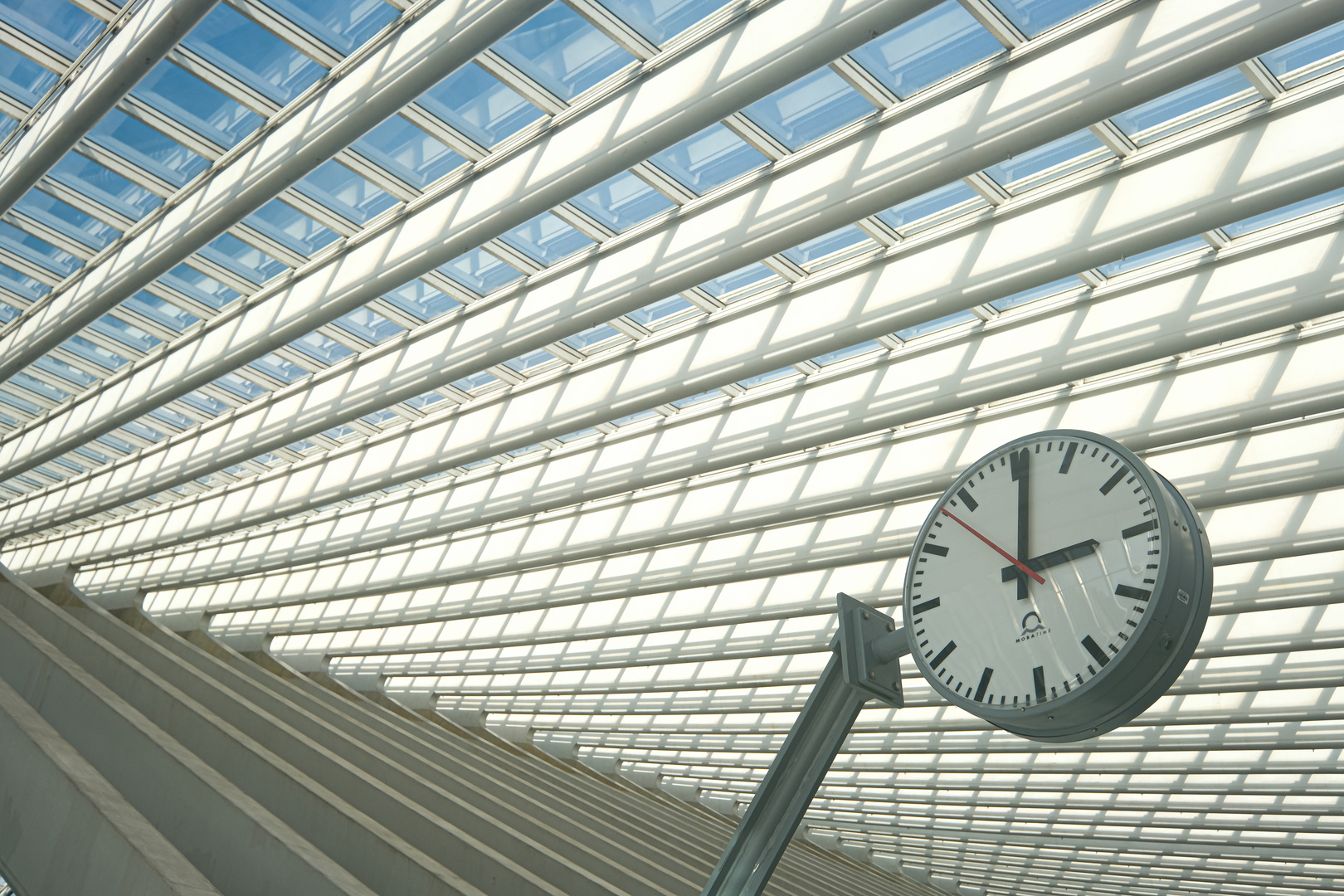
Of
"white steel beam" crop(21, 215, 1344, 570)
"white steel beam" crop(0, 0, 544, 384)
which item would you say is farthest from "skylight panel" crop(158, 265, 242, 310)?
"white steel beam" crop(21, 215, 1344, 570)

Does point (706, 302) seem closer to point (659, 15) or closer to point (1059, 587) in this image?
point (659, 15)

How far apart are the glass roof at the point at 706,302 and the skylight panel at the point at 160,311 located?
6 centimetres

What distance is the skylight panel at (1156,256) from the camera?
9977 mm

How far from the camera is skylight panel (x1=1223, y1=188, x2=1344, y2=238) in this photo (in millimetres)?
9273

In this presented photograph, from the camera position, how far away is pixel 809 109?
9336 mm

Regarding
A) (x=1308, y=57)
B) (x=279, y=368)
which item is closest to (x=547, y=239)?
(x=279, y=368)

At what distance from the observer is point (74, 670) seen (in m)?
13.8

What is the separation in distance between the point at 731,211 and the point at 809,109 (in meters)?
1.27

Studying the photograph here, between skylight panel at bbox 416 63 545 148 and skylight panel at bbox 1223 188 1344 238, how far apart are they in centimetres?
681

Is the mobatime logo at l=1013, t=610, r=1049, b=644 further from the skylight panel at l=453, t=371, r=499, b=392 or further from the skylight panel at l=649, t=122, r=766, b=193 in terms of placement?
the skylight panel at l=453, t=371, r=499, b=392

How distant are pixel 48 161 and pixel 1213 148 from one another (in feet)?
37.9

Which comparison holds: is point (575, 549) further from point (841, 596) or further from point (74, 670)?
point (841, 596)

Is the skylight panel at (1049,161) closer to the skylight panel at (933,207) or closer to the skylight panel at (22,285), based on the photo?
the skylight panel at (933,207)

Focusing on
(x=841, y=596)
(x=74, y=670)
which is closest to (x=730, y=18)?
(x=841, y=596)
